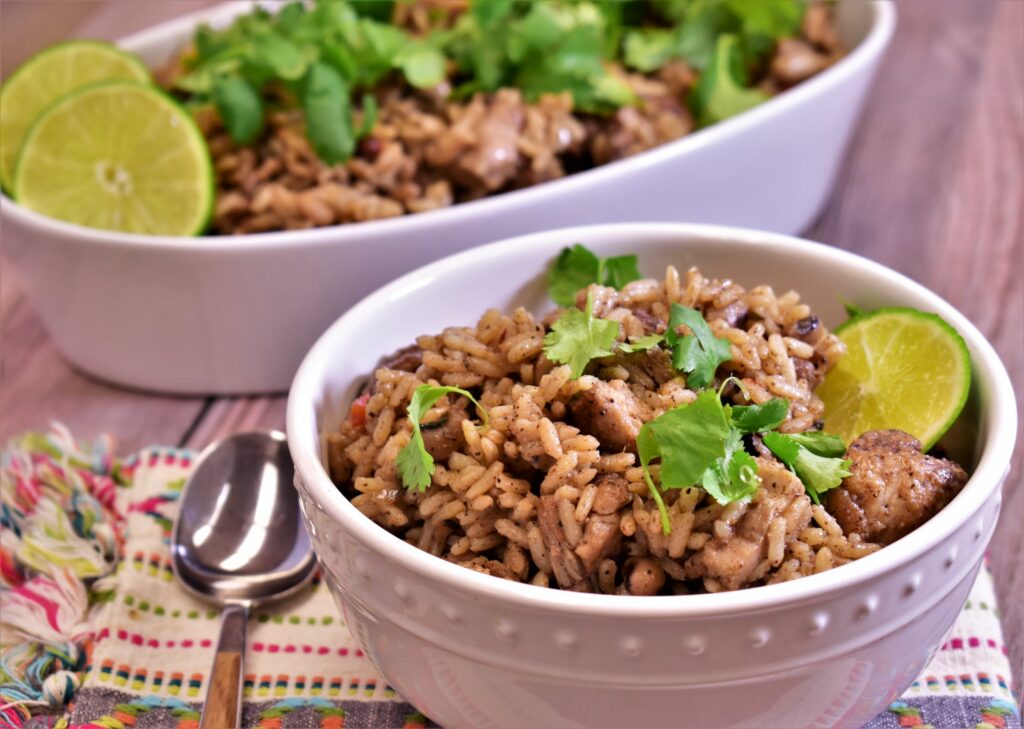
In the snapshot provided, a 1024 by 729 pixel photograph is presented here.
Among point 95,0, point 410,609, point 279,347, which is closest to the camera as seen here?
point 410,609

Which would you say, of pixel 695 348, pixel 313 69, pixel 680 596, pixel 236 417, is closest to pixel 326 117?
pixel 313 69

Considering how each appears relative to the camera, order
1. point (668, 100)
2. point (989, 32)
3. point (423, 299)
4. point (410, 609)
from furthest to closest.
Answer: point (989, 32)
point (668, 100)
point (423, 299)
point (410, 609)

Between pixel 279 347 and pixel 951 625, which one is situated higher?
pixel 951 625

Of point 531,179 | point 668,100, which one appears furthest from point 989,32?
point 531,179

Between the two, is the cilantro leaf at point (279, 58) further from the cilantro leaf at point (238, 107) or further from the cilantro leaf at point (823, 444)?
the cilantro leaf at point (823, 444)

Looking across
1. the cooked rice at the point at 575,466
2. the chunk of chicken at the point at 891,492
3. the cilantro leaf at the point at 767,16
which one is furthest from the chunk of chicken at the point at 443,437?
the cilantro leaf at the point at 767,16

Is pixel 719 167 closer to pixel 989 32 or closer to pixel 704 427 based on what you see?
pixel 704 427
